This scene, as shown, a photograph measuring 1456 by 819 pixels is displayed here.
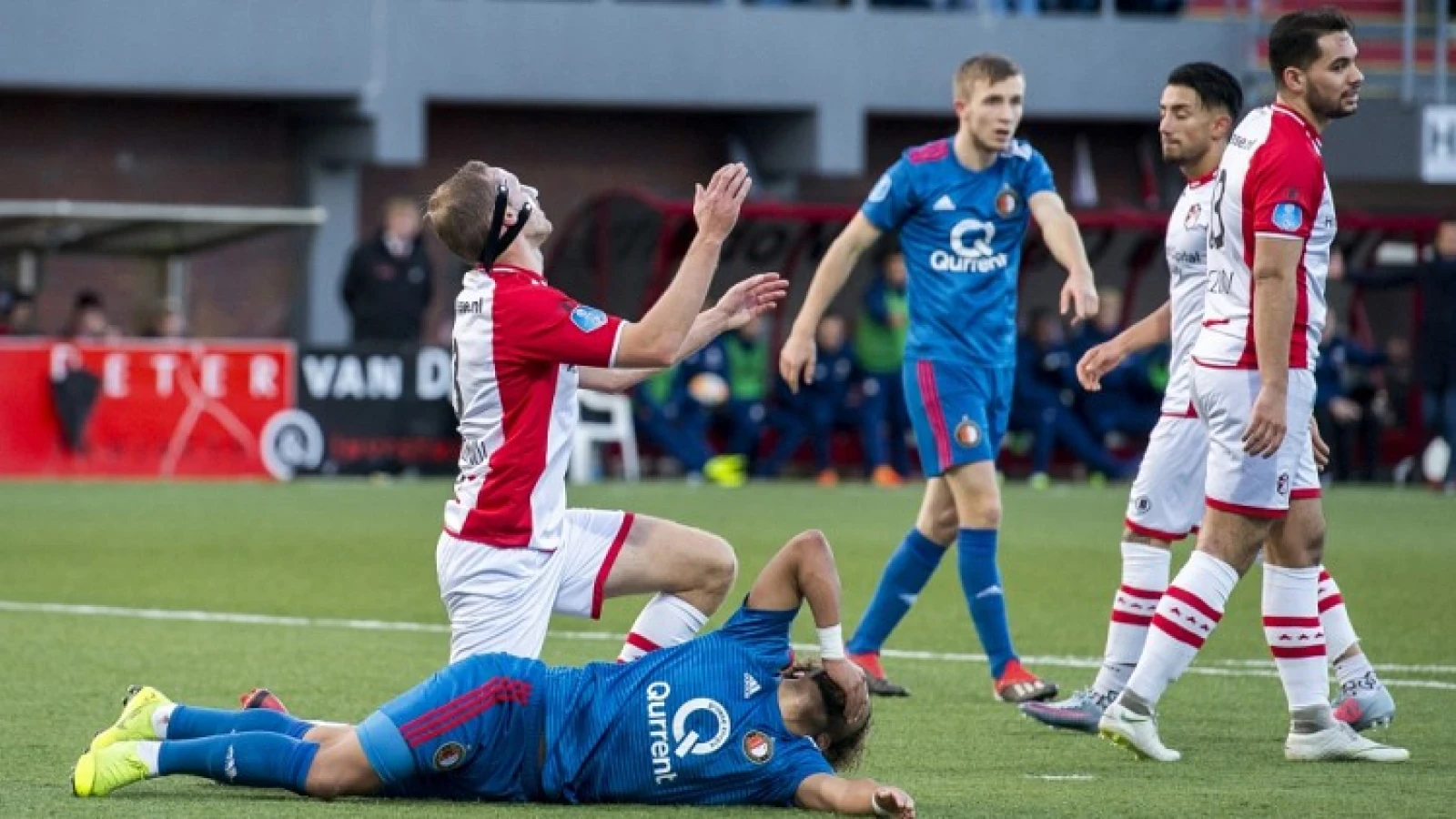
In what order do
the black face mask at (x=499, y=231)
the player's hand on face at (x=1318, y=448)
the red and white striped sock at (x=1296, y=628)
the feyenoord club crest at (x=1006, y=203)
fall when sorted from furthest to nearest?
the feyenoord club crest at (x=1006, y=203), the player's hand on face at (x=1318, y=448), the red and white striped sock at (x=1296, y=628), the black face mask at (x=499, y=231)

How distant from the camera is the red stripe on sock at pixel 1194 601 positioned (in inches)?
294

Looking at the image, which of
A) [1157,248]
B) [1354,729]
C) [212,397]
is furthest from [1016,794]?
[1157,248]

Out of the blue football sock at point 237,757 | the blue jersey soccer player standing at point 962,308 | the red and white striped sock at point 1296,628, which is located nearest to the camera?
the blue football sock at point 237,757

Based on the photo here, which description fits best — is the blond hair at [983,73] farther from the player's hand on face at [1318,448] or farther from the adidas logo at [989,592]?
the player's hand on face at [1318,448]

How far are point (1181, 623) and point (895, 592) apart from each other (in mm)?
2141

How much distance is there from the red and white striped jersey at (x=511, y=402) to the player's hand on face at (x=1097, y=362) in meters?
2.11

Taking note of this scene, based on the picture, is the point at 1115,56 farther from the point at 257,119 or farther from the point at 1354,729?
the point at 1354,729

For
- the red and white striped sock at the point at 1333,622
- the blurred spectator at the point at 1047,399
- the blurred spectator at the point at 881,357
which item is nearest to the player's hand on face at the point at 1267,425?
the red and white striped sock at the point at 1333,622

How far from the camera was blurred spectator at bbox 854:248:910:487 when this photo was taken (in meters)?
23.5

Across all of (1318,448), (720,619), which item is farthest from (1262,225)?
(720,619)

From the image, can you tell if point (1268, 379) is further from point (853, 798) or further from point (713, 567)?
point (853, 798)

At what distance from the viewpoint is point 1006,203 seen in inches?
379

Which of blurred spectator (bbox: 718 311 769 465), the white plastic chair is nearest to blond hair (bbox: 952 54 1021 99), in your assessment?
the white plastic chair

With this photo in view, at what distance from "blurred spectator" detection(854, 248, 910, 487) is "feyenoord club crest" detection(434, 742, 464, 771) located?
17.0 m
